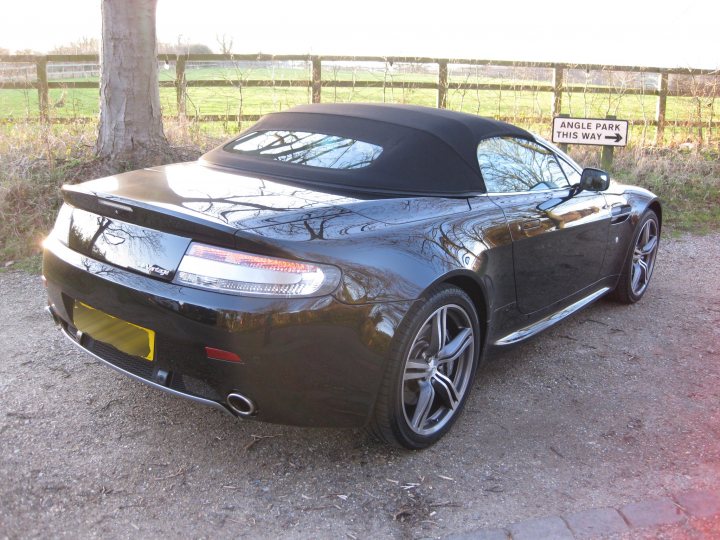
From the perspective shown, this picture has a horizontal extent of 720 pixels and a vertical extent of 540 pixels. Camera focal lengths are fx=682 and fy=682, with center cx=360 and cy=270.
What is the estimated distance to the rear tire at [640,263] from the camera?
4.89m

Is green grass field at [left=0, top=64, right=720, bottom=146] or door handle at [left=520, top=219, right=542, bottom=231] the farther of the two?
green grass field at [left=0, top=64, right=720, bottom=146]

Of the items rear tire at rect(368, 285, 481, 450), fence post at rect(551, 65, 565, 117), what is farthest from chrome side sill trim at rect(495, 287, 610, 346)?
fence post at rect(551, 65, 565, 117)

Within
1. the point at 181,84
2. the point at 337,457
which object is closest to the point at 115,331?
the point at 337,457

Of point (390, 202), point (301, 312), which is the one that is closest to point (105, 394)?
point (301, 312)

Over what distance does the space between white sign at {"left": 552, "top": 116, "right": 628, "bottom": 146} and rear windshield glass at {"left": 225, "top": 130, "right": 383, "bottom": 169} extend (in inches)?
206

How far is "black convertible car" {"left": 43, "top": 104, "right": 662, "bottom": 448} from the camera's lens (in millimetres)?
2467

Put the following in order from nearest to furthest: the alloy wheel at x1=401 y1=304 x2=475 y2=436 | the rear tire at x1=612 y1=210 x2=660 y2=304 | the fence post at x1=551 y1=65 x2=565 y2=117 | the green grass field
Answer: the alloy wheel at x1=401 y1=304 x2=475 y2=436, the rear tire at x1=612 y1=210 x2=660 y2=304, the green grass field, the fence post at x1=551 y1=65 x2=565 y2=117

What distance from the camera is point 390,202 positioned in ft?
9.77

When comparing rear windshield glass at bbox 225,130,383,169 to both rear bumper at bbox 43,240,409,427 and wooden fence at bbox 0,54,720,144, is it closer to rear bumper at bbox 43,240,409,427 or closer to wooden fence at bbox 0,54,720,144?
rear bumper at bbox 43,240,409,427

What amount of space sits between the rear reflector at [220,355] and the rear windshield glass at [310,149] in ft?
3.89

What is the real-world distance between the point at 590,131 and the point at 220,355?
672 cm

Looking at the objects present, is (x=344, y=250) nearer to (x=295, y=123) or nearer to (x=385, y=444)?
(x=385, y=444)

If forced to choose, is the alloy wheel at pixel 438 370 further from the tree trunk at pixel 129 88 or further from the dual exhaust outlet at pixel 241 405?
the tree trunk at pixel 129 88

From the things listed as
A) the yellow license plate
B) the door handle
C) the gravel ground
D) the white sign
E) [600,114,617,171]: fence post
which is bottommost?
the gravel ground
